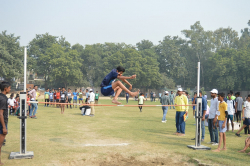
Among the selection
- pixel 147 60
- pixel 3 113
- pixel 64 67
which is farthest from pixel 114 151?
pixel 147 60

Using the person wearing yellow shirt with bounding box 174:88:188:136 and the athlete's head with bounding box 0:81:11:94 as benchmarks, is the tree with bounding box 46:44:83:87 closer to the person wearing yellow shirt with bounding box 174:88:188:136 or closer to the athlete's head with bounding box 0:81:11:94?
the person wearing yellow shirt with bounding box 174:88:188:136

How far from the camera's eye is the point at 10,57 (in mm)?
47969

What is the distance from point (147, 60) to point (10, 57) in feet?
112

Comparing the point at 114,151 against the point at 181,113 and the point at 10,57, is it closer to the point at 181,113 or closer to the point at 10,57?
the point at 181,113

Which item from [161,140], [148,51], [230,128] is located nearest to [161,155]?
[161,140]

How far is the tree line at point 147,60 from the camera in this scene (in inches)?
2312

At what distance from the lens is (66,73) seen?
58219 millimetres

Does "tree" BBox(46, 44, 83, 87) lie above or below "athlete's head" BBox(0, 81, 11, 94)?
above

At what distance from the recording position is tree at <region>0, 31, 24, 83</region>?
46781 mm

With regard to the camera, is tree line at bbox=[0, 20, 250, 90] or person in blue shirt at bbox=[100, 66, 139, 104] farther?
tree line at bbox=[0, 20, 250, 90]

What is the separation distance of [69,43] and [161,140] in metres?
66.1

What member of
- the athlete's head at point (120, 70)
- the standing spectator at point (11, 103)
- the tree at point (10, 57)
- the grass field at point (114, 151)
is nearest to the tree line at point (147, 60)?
the tree at point (10, 57)

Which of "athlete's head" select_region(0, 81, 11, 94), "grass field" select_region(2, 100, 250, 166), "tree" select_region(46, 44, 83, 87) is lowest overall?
"grass field" select_region(2, 100, 250, 166)

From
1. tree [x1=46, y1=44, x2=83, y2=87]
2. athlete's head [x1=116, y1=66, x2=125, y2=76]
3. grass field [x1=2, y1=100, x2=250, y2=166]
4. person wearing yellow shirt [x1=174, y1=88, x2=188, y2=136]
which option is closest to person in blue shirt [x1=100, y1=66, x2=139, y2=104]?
athlete's head [x1=116, y1=66, x2=125, y2=76]
